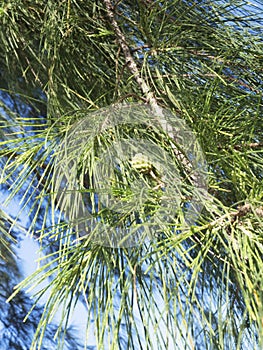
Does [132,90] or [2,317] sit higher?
[132,90]

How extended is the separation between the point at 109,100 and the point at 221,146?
0.71 ft

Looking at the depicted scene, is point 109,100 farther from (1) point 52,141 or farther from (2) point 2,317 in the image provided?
(2) point 2,317

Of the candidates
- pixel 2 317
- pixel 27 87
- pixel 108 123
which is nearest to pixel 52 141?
pixel 108 123

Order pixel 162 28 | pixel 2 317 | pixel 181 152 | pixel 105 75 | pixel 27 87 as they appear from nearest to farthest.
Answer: pixel 181 152 < pixel 162 28 < pixel 105 75 < pixel 27 87 < pixel 2 317

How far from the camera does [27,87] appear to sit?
922mm

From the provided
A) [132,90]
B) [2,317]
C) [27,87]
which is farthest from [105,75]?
[2,317]

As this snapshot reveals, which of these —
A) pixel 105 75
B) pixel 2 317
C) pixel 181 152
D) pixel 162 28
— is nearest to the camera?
pixel 181 152

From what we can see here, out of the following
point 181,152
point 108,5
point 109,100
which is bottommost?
point 181,152

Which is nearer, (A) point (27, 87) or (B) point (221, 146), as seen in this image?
(B) point (221, 146)

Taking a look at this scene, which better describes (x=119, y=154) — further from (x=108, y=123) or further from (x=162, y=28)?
(x=162, y=28)

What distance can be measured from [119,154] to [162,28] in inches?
8.0

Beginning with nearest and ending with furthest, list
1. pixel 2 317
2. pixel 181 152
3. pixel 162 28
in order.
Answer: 1. pixel 181 152
2. pixel 162 28
3. pixel 2 317

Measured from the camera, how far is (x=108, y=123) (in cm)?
54

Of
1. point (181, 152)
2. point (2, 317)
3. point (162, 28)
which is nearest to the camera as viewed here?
point (181, 152)
